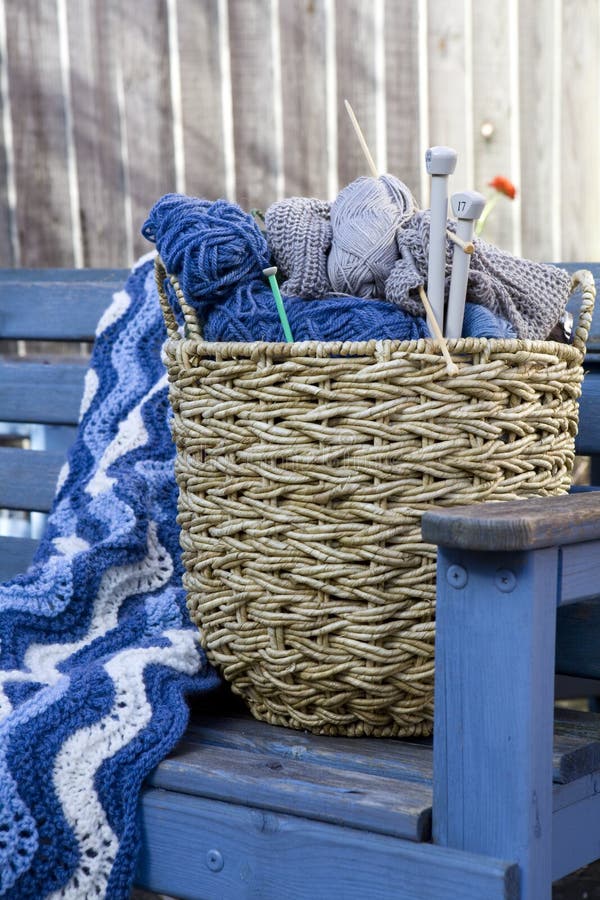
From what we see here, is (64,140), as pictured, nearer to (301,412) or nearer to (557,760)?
(301,412)

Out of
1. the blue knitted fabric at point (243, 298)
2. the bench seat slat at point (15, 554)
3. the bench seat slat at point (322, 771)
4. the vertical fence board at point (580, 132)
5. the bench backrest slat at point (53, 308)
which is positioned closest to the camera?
the bench seat slat at point (322, 771)

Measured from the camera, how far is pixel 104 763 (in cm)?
112

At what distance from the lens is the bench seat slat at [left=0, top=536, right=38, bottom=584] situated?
1.80m

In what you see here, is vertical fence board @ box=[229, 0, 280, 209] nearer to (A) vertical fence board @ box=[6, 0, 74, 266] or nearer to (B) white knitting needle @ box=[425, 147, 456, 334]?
(A) vertical fence board @ box=[6, 0, 74, 266]

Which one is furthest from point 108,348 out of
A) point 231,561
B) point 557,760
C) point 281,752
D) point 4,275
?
point 557,760

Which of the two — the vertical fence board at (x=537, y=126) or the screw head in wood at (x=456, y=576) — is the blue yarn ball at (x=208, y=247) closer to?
the screw head in wood at (x=456, y=576)

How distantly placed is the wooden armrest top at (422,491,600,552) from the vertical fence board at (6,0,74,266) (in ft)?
6.19

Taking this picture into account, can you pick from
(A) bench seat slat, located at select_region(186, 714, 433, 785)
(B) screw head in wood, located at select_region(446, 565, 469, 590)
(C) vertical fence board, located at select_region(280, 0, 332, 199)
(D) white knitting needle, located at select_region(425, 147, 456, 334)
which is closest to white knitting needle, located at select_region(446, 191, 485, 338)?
(D) white knitting needle, located at select_region(425, 147, 456, 334)

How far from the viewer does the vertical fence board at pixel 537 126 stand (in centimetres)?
223

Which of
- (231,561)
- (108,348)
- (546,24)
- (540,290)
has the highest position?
(546,24)

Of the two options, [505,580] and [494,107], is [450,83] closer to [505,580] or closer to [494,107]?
[494,107]

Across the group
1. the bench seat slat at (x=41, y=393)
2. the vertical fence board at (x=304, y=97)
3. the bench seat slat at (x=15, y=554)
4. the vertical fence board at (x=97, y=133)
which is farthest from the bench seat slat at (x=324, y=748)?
the vertical fence board at (x=97, y=133)

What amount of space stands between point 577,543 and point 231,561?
344mm

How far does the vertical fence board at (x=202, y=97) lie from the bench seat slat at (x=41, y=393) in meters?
0.75
